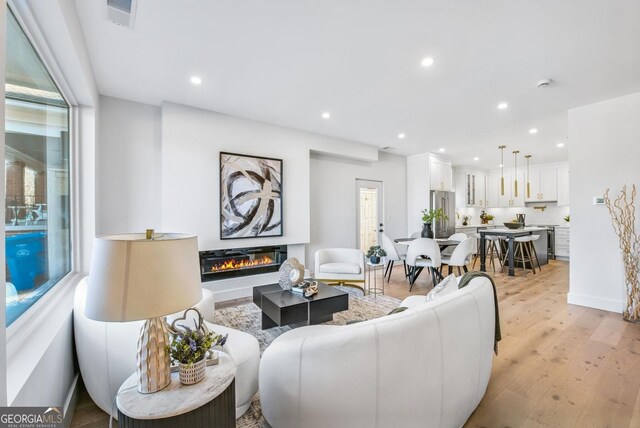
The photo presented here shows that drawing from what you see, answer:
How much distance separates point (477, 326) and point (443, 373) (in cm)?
37

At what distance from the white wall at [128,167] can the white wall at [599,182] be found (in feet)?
18.1

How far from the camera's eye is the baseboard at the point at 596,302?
3.44 metres

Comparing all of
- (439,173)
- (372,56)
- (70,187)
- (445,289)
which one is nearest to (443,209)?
(439,173)

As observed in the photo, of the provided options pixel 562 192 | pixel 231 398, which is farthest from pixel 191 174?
pixel 562 192

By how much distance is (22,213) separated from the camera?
63.4 inches

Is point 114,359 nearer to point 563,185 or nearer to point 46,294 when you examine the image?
point 46,294

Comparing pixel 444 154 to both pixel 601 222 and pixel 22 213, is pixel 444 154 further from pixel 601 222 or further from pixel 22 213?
pixel 22 213

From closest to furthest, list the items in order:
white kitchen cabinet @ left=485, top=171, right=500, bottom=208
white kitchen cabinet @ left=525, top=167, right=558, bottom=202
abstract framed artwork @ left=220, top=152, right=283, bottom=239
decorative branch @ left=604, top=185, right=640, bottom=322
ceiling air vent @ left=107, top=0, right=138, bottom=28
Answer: ceiling air vent @ left=107, top=0, right=138, bottom=28 → decorative branch @ left=604, top=185, right=640, bottom=322 → abstract framed artwork @ left=220, top=152, right=283, bottom=239 → white kitchen cabinet @ left=525, top=167, right=558, bottom=202 → white kitchen cabinet @ left=485, top=171, right=500, bottom=208

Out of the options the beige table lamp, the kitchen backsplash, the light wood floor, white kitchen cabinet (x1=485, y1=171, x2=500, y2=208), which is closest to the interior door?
the light wood floor

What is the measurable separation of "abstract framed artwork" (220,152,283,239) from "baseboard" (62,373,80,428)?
87.1 inches

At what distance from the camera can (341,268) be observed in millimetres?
3820

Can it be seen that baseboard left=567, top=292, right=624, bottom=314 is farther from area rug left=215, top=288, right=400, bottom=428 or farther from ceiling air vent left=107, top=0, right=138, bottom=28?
ceiling air vent left=107, top=0, right=138, bottom=28

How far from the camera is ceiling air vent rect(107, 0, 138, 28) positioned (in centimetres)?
188

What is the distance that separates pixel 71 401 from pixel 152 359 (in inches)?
49.1
